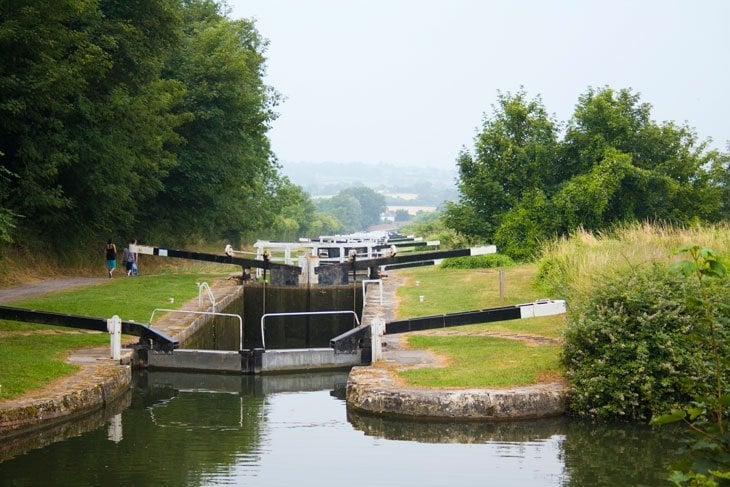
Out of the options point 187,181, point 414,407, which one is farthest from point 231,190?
point 414,407

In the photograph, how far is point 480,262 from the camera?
32.3 metres

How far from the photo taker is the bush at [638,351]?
36.7ft

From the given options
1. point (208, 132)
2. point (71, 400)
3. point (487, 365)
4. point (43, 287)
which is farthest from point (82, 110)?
point (487, 365)

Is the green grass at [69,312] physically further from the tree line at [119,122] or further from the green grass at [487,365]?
the green grass at [487,365]

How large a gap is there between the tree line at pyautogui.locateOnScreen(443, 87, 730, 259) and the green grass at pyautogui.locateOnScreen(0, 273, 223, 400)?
36.3ft

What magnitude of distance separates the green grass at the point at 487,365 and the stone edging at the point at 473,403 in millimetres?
436

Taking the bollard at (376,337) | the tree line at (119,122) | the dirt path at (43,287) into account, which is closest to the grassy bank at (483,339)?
the bollard at (376,337)

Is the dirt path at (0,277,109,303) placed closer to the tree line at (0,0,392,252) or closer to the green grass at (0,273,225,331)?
the green grass at (0,273,225,331)

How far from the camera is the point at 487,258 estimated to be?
3231 centimetres

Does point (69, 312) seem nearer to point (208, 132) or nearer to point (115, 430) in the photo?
point (115, 430)

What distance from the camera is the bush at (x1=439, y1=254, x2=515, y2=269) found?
105 feet

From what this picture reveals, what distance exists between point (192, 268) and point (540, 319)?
21027 mm

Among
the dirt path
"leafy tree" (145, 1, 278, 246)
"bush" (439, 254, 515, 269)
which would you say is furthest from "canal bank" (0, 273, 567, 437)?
"leafy tree" (145, 1, 278, 246)

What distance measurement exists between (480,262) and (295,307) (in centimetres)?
783
